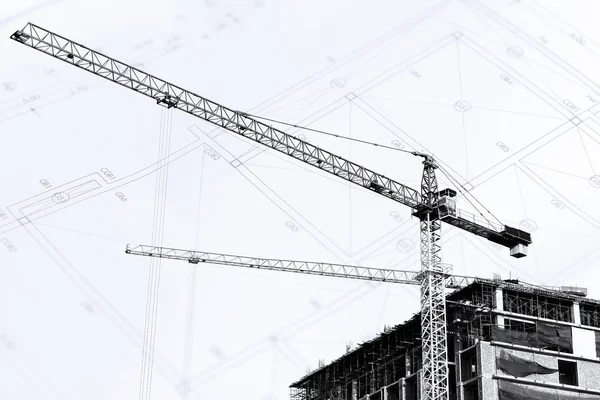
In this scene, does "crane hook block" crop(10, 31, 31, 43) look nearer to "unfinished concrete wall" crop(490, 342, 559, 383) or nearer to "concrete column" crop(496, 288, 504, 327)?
"concrete column" crop(496, 288, 504, 327)

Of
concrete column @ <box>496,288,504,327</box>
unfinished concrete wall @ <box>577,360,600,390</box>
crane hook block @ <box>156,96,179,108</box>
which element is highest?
crane hook block @ <box>156,96,179,108</box>

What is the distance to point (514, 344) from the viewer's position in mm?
127438

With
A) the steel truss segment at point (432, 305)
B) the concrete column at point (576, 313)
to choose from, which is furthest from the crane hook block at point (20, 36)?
the concrete column at point (576, 313)

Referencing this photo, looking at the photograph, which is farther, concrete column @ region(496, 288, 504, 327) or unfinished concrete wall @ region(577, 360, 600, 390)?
concrete column @ region(496, 288, 504, 327)

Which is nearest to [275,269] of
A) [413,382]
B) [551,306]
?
[413,382]

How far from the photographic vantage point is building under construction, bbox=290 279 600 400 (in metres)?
126

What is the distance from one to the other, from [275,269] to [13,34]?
4582cm

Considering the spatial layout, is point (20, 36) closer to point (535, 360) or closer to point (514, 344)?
point (514, 344)

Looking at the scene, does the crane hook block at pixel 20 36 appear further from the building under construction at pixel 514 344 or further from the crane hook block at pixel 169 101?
the building under construction at pixel 514 344

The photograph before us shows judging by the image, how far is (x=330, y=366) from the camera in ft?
514

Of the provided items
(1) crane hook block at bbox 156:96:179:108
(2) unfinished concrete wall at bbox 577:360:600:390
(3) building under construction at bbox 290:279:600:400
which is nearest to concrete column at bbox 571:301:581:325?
(3) building under construction at bbox 290:279:600:400

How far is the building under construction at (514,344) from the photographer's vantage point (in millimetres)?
125875

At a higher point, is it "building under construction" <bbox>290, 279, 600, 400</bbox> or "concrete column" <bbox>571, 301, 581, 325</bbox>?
"concrete column" <bbox>571, 301, 581, 325</bbox>

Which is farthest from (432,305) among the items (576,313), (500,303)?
(576,313)
